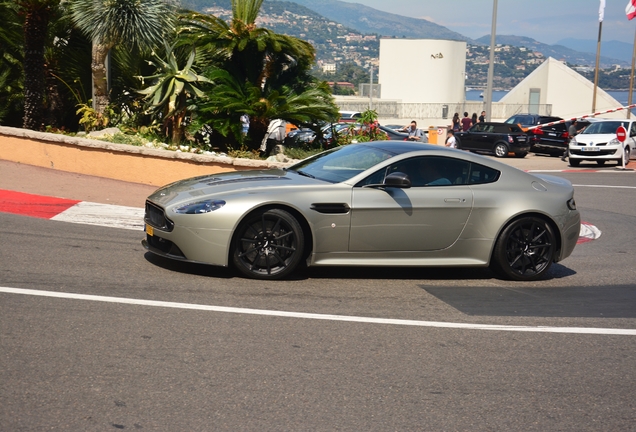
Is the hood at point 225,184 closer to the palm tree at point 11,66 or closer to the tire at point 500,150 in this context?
the palm tree at point 11,66

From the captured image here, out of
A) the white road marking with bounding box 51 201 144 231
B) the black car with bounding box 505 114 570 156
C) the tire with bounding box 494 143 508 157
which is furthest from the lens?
the black car with bounding box 505 114 570 156

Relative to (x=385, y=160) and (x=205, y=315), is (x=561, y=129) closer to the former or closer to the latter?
(x=385, y=160)

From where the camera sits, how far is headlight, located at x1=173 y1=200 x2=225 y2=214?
7.61m

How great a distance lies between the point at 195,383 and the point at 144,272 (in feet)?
9.91

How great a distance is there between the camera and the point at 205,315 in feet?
21.1

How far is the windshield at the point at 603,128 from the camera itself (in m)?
27.5

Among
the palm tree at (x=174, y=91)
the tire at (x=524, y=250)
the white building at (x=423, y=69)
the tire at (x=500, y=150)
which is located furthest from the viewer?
the white building at (x=423, y=69)

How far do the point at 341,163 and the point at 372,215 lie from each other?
1008 millimetres

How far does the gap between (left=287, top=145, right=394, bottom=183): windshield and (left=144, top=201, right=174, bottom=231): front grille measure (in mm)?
1718

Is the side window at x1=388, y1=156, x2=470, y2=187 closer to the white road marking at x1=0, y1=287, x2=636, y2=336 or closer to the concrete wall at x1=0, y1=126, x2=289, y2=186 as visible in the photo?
the white road marking at x1=0, y1=287, x2=636, y2=336

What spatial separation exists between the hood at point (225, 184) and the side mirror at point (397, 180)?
2.32 ft

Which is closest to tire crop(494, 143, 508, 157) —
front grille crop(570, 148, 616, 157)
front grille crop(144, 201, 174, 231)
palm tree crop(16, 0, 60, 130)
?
front grille crop(570, 148, 616, 157)

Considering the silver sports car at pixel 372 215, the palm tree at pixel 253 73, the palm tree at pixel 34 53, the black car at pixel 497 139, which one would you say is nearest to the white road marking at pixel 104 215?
the silver sports car at pixel 372 215

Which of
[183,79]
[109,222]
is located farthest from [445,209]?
[183,79]
